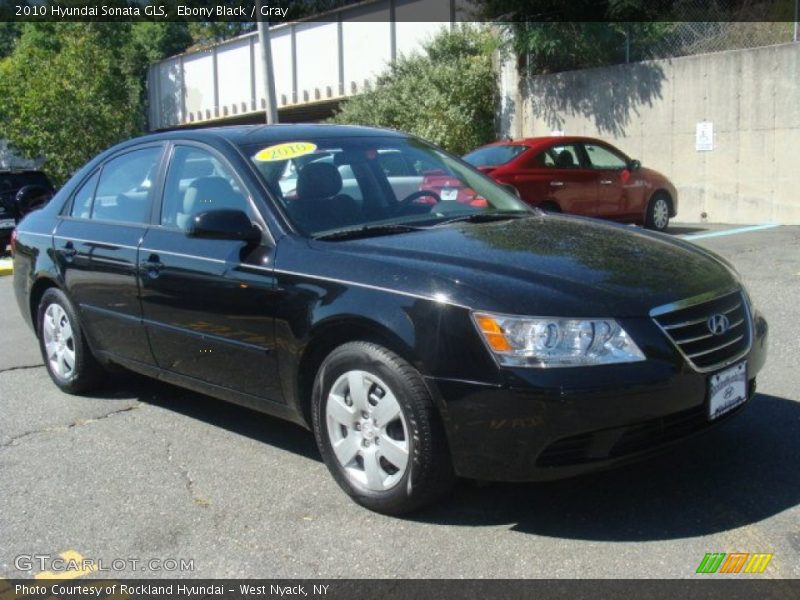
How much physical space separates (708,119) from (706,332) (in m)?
13.7

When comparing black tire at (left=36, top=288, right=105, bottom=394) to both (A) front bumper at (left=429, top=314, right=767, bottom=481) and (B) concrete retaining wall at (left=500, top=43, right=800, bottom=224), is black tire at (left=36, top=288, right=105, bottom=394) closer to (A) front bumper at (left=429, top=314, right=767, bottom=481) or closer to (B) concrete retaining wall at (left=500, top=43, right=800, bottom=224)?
(A) front bumper at (left=429, top=314, right=767, bottom=481)

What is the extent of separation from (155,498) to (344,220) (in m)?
1.58

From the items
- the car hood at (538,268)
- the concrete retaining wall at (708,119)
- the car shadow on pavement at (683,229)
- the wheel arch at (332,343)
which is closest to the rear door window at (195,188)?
the car hood at (538,268)

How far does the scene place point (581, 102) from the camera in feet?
60.1

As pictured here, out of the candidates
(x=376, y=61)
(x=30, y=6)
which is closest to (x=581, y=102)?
(x=376, y=61)

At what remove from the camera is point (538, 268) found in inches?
145

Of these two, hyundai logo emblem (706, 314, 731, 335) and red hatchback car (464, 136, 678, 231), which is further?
red hatchback car (464, 136, 678, 231)

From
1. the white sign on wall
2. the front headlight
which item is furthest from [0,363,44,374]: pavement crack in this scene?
the white sign on wall

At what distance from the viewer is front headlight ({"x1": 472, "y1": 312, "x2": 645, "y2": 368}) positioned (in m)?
3.33

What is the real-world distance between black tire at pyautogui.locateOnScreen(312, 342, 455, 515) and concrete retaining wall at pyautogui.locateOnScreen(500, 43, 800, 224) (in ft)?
43.6

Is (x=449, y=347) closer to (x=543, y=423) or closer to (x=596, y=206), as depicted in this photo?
(x=543, y=423)

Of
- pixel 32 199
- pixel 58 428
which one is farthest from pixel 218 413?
pixel 32 199

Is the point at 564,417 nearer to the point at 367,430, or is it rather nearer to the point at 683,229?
the point at 367,430

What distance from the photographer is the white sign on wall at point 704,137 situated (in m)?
16.2
